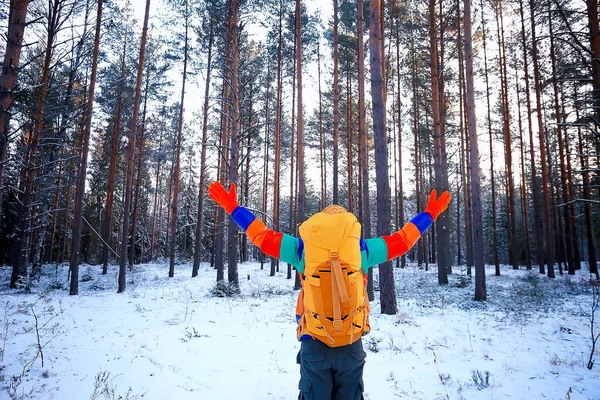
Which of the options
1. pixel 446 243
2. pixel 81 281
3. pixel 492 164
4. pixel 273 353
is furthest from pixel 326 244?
pixel 492 164

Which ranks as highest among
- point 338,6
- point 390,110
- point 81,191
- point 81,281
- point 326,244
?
point 338,6

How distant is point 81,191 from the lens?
37.2 feet

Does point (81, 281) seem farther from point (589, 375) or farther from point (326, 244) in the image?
point (589, 375)

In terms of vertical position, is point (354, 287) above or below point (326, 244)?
below

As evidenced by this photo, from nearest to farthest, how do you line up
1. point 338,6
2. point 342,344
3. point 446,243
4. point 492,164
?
1. point 342,344
2. point 338,6
3. point 446,243
4. point 492,164

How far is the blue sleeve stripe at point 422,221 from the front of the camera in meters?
2.57

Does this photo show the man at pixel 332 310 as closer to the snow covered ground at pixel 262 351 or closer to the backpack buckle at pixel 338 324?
the backpack buckle at pixel 338 324

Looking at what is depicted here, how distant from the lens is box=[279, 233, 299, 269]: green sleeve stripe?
2279mm

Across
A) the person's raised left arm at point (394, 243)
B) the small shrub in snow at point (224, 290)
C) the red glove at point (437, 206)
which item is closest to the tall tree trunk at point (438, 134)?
the small shrub in snow at point (224, 290)

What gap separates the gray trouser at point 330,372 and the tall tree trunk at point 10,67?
16.5ft

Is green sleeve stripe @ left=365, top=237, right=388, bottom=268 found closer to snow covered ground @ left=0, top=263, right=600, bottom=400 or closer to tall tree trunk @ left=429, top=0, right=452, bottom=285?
snow covered ground @ left=0, top=263, right=600, bottom=400

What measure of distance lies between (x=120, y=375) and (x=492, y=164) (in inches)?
909

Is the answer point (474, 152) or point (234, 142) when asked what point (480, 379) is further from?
point (234, 142)

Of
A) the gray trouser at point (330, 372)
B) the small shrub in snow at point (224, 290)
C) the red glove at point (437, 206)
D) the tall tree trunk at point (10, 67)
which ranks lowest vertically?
the small shrub in snow at point (224, 290)
